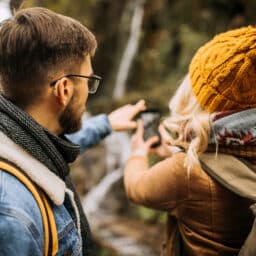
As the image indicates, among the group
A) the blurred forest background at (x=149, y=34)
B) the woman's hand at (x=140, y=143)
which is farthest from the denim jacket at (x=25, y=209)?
the blurred forest background at (x=149, y=34)

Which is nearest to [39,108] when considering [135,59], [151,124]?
[151,124]

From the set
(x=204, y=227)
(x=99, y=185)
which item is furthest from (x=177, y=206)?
(x=99, y=185)

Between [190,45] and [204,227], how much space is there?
6.79 metres

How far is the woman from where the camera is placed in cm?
182

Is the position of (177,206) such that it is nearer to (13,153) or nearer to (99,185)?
(13,153)

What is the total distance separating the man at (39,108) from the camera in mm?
1502

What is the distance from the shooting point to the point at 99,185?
704 cm

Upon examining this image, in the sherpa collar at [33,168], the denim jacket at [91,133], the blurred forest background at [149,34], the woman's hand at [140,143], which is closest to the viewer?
the sherpa collar at [33,168]

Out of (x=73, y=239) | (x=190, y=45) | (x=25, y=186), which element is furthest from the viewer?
(x=190, y=45)

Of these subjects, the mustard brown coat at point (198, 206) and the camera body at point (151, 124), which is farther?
the camera body at point (151, 124)

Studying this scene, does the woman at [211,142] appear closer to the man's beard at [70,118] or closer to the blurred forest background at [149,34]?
Result: the man's beard at [70,118]

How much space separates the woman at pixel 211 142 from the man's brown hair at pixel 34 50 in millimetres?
594

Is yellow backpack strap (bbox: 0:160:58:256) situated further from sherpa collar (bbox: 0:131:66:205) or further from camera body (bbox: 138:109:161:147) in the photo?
camera body (bbox: 138:109:161:147)

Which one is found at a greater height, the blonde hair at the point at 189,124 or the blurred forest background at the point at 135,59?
the blonde hair at the point at 189,124
